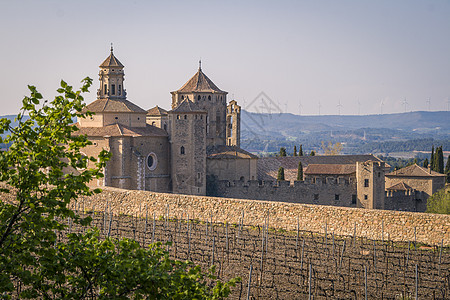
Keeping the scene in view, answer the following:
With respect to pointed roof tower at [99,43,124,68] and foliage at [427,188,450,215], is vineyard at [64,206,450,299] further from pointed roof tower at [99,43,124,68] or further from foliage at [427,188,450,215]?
pointed roof tower at [99,43,124,68]

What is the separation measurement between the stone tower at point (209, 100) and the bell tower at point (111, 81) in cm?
587

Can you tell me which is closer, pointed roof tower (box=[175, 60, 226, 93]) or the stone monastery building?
the stone monastery building

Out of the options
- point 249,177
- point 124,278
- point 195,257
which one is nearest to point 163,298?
point 124,278

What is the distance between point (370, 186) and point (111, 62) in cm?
2100

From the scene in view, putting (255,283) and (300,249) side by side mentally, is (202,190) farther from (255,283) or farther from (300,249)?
(255,283)

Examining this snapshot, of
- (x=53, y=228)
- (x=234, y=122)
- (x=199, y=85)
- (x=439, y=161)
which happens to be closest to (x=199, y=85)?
(x=199, y=85)

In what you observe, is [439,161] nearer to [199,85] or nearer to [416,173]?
[416,173]

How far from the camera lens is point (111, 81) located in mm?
47625

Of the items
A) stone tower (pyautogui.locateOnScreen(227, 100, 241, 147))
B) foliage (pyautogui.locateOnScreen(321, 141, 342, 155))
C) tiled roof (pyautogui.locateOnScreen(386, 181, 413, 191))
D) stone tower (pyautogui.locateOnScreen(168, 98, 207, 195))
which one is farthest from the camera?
foliage (pyautogui.locateOnScreen(321, 141, 342, 155))

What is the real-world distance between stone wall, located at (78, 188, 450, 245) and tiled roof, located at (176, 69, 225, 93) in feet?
79.9

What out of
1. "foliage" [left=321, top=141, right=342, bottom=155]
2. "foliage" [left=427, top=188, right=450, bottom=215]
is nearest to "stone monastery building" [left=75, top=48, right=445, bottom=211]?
"foliage" [left=427, top=188, right=450, bottom=215]

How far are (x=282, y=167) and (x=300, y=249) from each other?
35.9m

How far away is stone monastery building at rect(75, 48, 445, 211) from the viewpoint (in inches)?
1697

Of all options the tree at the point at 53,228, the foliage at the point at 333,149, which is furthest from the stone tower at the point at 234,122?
the tree at the point at 53,228
